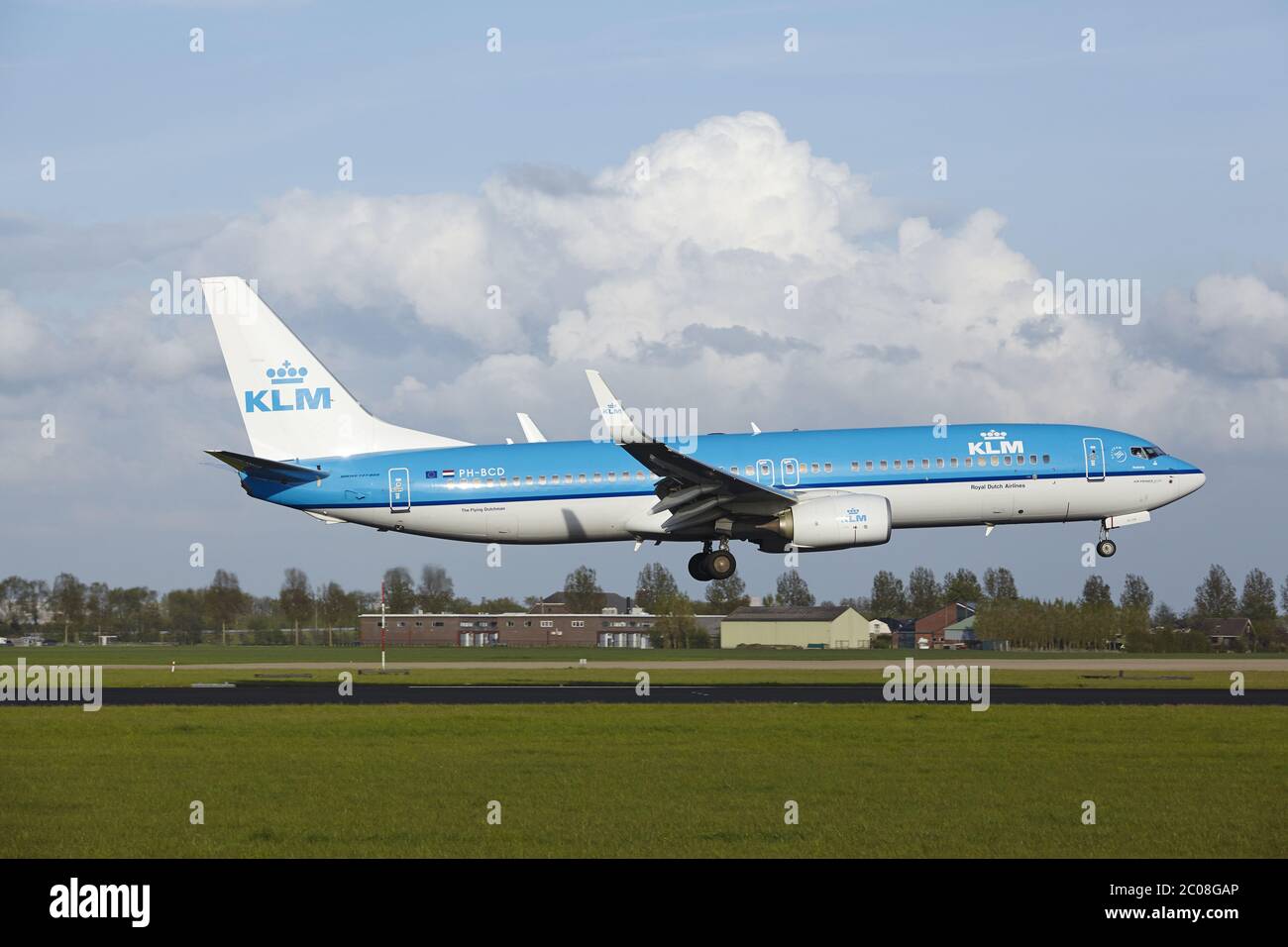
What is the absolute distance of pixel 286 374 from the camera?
4822cm

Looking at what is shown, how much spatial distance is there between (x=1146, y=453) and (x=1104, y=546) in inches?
127

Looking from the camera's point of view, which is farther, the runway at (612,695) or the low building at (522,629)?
the low building at (522,629)

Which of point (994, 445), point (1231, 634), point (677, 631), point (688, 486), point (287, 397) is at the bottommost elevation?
point (1231, 634)

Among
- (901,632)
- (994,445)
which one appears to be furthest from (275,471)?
(901,632)

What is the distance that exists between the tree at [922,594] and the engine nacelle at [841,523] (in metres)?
40.6

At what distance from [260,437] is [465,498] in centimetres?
741

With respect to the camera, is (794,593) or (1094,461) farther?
(794,593)

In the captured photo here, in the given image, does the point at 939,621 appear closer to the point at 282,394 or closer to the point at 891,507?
the point at 891,507

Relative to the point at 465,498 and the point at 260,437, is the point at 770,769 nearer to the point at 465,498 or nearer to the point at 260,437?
the point at 465,498

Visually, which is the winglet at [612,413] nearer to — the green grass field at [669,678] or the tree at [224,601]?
the green grass field at [669,678]

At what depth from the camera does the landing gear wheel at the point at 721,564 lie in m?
46.5

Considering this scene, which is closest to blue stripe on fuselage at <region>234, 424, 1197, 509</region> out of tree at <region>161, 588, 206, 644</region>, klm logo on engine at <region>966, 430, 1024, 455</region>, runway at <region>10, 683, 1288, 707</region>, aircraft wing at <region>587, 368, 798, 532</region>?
klm logo on engine at <region>966, 430, 1024, 455</region>

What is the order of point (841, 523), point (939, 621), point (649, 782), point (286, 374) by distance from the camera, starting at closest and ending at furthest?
point (649, 782), point (841, 523), point (286, 374), point (939, 621)

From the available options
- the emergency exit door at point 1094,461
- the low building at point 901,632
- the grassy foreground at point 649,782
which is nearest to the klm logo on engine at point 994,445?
the emergency exit door at point 1094,461
